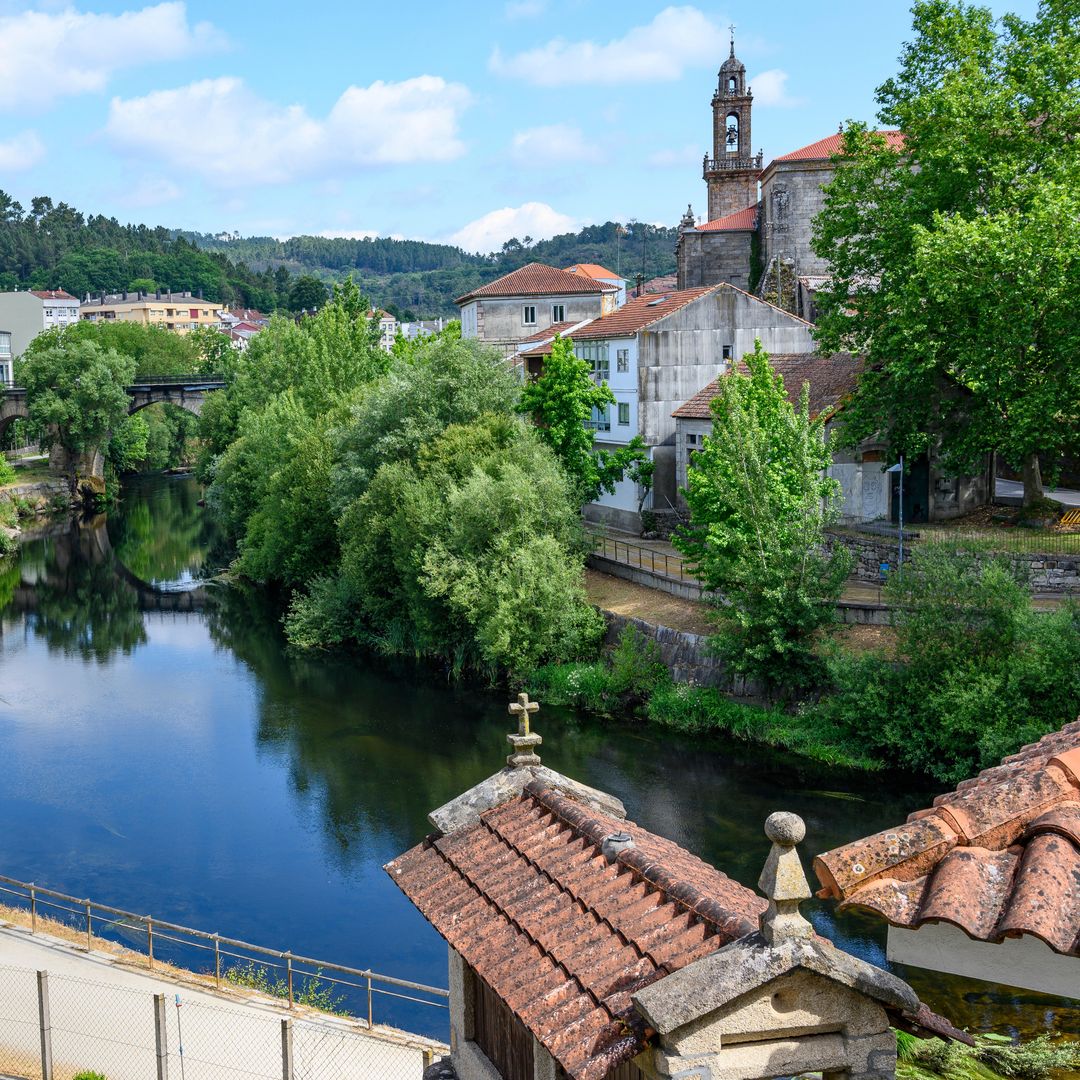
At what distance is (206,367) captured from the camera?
10025 cm

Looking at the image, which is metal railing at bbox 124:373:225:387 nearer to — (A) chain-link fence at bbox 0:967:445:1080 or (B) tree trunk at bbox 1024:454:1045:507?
(B) tree trunk at bbox 1024:454:1045:507

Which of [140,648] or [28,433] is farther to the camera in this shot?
[28,433]

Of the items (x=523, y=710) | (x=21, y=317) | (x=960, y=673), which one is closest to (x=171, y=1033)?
(x=523, y=710)

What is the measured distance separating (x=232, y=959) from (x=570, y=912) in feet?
44.9

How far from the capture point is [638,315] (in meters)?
42.9

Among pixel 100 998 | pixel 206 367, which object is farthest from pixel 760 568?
pixel 206 367

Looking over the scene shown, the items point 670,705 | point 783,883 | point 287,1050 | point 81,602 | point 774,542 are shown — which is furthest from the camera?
point 81,602

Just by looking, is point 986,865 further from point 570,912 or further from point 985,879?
point 570,912

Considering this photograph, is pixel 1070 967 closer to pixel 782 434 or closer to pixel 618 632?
pixel 782 434

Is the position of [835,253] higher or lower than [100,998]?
higher

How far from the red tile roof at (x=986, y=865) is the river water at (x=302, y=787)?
471 inches

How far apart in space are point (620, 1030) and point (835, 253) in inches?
1157

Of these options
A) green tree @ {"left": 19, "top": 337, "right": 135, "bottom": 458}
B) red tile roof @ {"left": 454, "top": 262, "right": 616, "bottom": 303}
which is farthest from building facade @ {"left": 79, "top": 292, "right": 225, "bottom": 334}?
red tile roof @ {"left": 454, "top": 262, "right": 616, "bottom": 303}

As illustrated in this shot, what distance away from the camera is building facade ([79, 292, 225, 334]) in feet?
515
